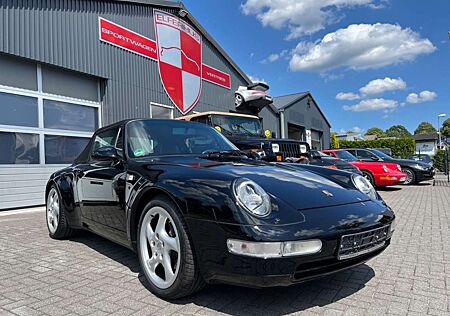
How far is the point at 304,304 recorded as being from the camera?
226 cm

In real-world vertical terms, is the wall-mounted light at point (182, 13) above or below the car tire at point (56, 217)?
above

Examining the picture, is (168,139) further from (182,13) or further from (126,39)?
(182,13)

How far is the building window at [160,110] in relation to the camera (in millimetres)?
11203

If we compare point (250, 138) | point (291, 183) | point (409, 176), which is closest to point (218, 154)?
point (291, 183)

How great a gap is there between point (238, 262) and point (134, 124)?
1930mm

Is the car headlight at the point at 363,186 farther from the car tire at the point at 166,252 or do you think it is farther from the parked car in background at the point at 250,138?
the parked car in background at the point at 250,138

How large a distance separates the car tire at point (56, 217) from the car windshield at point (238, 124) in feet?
13.4

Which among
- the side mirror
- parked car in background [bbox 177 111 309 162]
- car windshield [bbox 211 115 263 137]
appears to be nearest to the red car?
parked car in background [bbox 177 111 309 162]

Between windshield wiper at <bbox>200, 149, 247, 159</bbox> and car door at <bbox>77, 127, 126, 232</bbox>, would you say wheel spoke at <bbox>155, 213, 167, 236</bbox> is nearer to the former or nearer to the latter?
car door at <bbox>77, 127, 126, 232</bbox>

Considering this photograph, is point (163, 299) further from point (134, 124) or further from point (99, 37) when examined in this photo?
point (99, 37)

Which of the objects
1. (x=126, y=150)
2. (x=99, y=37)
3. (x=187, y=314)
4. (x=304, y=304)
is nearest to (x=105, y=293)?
(x=187, y=314)

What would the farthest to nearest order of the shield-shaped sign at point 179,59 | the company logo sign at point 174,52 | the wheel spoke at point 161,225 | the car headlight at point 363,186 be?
1. the shield-shaped sign at point 179,59
2. the company logo sign at point 174,52
3. the car headlight at point 363,186
4. the wheel spoke at point 161,225

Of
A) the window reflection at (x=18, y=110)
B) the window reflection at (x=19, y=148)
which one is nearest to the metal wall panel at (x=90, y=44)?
the window reflection at (x=18, y=110)

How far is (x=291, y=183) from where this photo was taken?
2.44m
